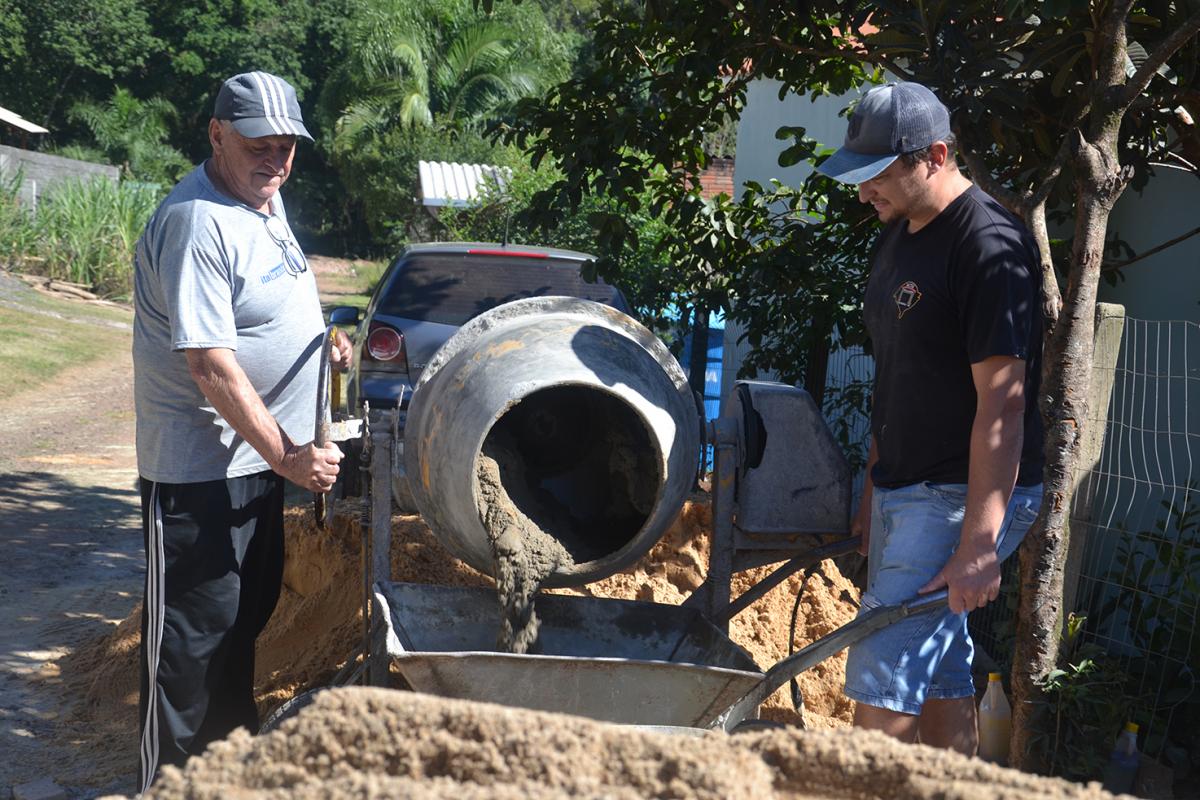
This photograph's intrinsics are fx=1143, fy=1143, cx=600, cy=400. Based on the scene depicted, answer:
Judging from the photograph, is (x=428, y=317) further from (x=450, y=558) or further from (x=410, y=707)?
(x=410, y=707)

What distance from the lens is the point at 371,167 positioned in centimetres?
2830

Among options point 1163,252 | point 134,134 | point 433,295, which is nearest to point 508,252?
point 433,295

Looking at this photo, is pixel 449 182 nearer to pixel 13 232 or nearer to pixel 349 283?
pixel 13 232

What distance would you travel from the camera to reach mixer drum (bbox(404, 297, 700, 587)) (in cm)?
348

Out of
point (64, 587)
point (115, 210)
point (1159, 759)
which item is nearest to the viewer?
point (1159, 759)

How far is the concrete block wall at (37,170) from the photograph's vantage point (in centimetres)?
2195

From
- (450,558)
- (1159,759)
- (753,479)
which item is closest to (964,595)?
(753,479)

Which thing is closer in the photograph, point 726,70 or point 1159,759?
point 1159,759

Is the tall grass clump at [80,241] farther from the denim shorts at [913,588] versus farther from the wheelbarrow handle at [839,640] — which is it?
the denim shorts at [913,588]

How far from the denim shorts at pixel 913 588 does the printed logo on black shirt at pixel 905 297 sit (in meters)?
0.46

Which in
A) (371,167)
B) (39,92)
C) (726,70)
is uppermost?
(39,92)

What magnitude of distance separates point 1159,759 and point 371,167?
2630 centimetres

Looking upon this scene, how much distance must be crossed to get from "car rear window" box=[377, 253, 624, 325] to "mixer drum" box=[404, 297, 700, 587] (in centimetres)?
305

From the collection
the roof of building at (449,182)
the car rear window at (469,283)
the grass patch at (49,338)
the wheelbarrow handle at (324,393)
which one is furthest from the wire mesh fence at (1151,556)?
the roof of building at (449,182)
